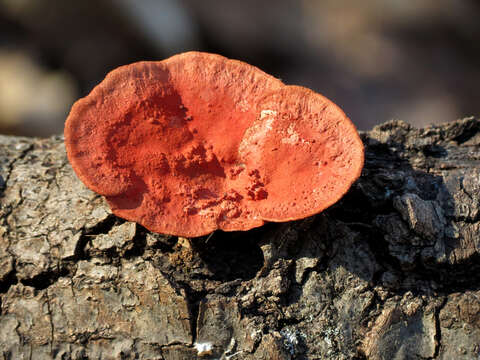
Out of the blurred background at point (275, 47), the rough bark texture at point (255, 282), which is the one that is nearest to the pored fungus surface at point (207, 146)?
the rough bark texture at point (255, 282)

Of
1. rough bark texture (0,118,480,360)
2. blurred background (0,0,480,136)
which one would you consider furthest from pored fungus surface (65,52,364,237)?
blurred background (0,0,480,136)

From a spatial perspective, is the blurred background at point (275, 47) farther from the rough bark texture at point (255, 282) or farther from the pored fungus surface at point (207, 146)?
the pored fungus surface at point (207, 146)

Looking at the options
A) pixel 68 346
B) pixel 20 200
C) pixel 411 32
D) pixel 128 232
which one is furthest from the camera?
pixel 411 32

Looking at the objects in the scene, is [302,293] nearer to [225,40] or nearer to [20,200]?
[20,200]

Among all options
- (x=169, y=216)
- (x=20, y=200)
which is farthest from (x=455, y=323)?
(x=20, y=200)

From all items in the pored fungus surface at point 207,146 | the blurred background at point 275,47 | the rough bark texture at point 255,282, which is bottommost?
the rough bark texture at point 255,282

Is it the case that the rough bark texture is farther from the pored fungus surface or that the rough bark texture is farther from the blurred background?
the blurred background

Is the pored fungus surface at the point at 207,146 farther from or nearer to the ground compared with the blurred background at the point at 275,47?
nearer to the ground
